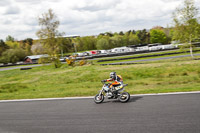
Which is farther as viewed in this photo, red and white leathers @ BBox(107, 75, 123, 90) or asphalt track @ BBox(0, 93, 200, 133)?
red and white leathers @ BBox(107, 75, 123, 90)

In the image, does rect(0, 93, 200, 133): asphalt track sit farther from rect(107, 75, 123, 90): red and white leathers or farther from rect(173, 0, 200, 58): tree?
rect(173, 0, 200, 58): tree

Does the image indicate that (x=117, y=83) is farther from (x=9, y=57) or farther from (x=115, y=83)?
(x=9, y=57)

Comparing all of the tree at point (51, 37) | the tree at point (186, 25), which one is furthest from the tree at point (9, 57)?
the tree at point (186, 25)

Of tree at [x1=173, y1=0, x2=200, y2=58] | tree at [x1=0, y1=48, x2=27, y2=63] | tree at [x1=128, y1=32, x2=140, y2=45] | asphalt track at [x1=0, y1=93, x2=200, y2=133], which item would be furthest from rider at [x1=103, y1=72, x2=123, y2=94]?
tree at [x1=128, y1=32, x2=140, y2=45]

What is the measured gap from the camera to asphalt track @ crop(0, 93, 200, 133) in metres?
7.51

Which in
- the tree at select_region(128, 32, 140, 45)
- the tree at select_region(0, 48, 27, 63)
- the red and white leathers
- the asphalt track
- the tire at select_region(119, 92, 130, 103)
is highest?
the tree at select_region(128, 32, 140, 45)

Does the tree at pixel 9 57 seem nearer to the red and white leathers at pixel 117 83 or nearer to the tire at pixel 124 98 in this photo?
the red and white leathers at pixel 117 83

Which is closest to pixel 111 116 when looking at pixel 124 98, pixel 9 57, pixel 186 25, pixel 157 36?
pixel 124 98

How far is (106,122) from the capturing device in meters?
8.41

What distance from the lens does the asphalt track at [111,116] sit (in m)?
7.51

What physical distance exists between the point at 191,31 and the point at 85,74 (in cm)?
2322

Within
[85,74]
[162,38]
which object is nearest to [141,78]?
[85,74]

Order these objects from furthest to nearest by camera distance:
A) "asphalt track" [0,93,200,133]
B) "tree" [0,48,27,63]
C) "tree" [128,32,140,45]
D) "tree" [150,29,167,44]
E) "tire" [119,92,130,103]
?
"tree" [128,32,140,45], "tree" [150,29,167,44], "tree" [0,48,27,63], "tire" [119,92,130,103], "asphalt track" [0,93,200,133]

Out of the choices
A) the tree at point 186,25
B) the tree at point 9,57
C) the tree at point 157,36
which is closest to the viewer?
the tree at point 186,25
